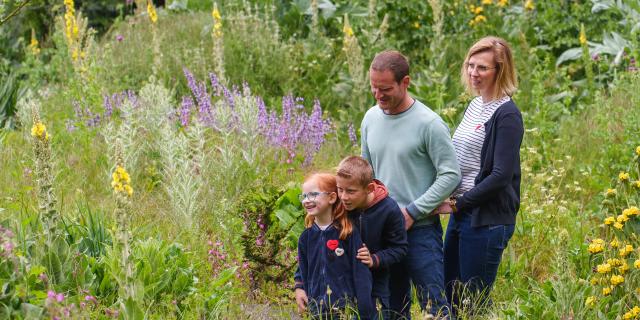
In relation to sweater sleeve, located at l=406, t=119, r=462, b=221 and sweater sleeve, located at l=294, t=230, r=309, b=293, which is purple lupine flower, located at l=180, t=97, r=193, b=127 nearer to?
sweater sleeve, located at l=294, t=230, r=309, b=293

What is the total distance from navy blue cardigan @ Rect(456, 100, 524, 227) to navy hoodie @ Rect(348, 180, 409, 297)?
368mm

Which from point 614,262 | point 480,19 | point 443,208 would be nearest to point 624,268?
point 614,262

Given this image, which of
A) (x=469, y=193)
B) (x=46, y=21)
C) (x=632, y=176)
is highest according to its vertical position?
(x=469, y=193)

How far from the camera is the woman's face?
4504 mm

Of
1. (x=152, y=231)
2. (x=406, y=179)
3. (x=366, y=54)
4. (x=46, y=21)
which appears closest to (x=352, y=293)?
(x=406, y=179)

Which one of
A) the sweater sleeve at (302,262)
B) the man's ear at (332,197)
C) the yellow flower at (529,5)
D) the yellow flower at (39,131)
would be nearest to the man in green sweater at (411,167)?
the man's ear at (332,197)

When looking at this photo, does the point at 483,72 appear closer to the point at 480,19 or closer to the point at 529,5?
the point at 480,19

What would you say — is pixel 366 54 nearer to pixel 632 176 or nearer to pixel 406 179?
pixel 632 176

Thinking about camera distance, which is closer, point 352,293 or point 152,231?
point 352,293

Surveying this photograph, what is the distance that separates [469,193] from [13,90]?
585cm

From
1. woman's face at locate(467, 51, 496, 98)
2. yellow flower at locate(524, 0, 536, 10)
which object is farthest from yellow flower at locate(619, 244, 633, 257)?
yellow flower at locate(524, 0, 536, 10)

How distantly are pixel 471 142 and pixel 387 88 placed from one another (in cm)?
57

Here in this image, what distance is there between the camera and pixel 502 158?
436cm

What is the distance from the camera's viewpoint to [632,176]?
6074 millimetres
